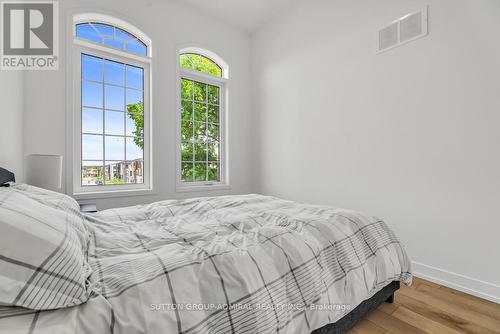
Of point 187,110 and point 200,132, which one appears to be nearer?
point 187,110

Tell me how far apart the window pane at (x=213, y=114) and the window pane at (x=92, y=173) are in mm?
1643

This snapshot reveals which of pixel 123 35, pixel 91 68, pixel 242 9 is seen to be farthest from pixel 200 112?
pixel 242 9

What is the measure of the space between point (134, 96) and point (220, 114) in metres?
1.26

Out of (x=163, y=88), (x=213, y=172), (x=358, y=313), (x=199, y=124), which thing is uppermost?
(x=163, y=88)

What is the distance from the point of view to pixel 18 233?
0.62m

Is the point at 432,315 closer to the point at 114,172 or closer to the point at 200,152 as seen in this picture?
the point at 200,152

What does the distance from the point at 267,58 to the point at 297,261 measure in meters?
3.45

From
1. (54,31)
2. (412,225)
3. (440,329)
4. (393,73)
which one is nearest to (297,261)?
(440,329)

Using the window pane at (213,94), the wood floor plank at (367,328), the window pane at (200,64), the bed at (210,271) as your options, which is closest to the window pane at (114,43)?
the window pane at (200,64)

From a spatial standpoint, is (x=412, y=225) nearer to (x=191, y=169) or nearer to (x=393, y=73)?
(x=393, y=73)

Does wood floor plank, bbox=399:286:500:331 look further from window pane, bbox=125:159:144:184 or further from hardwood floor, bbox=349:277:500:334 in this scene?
window pane, bbox=125:159:144:184

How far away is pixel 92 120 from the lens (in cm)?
285

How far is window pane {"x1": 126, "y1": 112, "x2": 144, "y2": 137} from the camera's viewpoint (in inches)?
122

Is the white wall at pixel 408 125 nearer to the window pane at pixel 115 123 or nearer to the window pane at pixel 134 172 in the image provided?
the window pane at pixel 134 172
